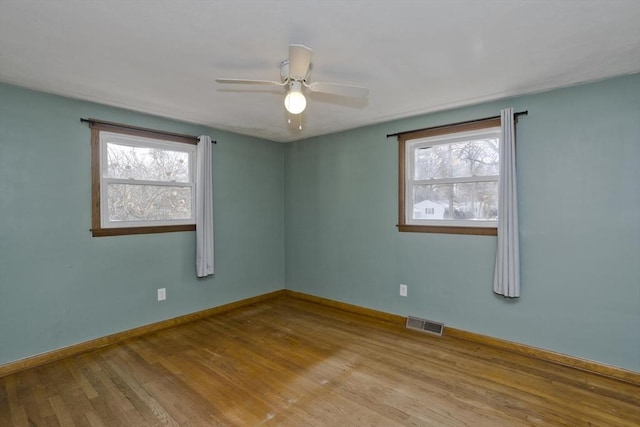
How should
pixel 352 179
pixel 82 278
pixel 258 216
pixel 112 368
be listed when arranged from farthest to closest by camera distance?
pixel 258 216 → pixel 352 179 → pixel 82 278 → pixel 112 368

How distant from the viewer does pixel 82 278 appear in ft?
10.4

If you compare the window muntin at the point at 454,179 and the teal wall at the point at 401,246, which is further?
the window muntin at the point at 454,179

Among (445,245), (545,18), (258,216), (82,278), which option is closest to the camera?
(545,18)

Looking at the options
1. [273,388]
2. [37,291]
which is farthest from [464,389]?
[37,291]

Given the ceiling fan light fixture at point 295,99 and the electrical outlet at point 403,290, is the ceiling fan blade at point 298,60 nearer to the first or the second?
the ceiling fan light fixture at point 295,99

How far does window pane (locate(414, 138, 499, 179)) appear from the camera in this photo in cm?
328

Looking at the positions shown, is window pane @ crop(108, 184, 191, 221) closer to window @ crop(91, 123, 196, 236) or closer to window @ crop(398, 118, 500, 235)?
window @ crop(91, 123, 196, 236)

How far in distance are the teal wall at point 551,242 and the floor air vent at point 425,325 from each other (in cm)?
7

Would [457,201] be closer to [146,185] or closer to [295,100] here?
[295,100]

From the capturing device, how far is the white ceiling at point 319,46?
1.75 metres

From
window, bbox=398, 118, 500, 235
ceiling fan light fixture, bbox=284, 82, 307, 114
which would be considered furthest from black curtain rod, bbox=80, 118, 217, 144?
window, bbox=398, 118, 500, 235

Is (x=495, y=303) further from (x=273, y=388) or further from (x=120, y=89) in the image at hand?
(x=120, y=89)

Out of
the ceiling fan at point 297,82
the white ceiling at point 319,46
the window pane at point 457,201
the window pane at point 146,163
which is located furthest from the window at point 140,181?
the window pane at point 457,201

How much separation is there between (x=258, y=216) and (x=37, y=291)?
A: 2633 mm
